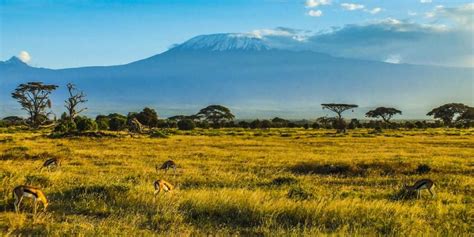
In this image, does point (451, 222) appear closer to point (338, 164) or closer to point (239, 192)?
point (239, 192)

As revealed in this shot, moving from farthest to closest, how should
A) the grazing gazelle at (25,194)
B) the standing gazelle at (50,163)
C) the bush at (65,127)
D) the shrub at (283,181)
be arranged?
1. the bush at (65,127)
2. the standing gazelle at (50,163)
3. the shrub at (283,181)
4. the grazing gazelle at (25,194)

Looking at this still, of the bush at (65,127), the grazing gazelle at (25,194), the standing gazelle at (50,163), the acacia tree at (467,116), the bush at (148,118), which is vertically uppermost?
the acacia tree at (467,116)

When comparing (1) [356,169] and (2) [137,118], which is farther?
(2) [137,118]

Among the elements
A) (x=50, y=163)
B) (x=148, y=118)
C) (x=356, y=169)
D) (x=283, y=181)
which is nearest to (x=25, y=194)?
(x=283, y=181)

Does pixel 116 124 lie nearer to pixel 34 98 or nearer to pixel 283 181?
pixel 34 98

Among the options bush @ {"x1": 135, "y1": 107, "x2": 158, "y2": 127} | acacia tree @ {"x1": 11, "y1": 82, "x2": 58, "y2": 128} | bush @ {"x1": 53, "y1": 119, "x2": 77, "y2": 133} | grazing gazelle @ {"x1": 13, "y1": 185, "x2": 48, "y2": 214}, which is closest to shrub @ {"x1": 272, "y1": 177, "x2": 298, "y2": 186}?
grazing gazelle @ {"x1": 13, "y1": 185, "x2": 48, "y2": 214}

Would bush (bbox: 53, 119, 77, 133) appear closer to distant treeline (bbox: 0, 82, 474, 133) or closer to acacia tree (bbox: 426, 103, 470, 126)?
distant treeline (bbox: 0, 82, 474, 133)

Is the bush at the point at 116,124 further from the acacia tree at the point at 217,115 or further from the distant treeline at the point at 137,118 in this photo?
the acacia tree at the point at 217,115

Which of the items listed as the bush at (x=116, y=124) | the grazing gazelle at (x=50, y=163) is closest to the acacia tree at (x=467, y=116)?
the bush at (x=116, y=124)

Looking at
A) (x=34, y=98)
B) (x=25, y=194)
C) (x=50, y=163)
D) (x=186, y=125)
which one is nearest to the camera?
(x=25, y=194)

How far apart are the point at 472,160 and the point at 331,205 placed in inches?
639

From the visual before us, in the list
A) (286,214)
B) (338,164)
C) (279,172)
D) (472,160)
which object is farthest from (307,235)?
(472,160)

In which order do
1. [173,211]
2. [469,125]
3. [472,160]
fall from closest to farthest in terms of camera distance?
[173,211] → [472,160] → [469,125]

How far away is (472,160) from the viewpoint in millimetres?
23641
